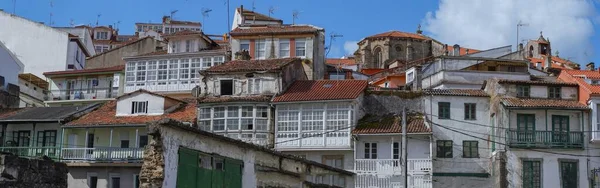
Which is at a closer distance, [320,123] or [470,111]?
[320,123]

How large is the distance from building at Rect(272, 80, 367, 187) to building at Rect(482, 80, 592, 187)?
8.43 meters

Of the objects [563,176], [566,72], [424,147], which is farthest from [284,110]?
[566,72]

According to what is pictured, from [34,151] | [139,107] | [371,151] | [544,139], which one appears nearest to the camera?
[544,139]

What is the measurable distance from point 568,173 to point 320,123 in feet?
47.9

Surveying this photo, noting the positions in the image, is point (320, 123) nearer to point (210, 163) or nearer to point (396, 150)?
point (396, 150)

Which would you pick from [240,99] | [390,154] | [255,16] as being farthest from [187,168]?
[255,16]

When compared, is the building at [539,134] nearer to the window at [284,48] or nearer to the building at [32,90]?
the window at [284,48]

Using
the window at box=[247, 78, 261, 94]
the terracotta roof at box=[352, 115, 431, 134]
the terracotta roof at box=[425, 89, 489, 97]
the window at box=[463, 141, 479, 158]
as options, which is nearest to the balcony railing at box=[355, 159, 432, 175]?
the terracotta roof at box=[352, 115, 431, 134]

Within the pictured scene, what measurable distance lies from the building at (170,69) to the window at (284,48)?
15.1 feet

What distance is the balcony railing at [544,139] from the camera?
4594 centimetres

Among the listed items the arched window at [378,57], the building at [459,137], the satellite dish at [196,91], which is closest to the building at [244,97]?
the satellite dish at [196,91]

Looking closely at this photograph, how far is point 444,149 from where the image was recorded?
47.1m

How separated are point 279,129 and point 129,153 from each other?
29.7ft

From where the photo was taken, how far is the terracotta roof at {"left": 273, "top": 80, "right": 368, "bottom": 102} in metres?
47.8
